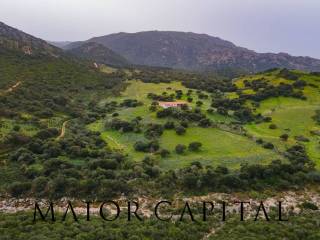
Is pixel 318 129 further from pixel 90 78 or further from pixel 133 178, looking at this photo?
pixel 90 78

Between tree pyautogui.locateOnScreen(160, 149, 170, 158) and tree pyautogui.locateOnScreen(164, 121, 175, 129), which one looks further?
tree pyautogui.locateOnScreen(164, 121, 175, 129)

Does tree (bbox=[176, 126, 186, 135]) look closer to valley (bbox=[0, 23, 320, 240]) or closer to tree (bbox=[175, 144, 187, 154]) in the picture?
valley (bbox=[0, 23, 320, 240])

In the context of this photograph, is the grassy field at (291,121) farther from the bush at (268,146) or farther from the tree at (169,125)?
the tree at (169,125)

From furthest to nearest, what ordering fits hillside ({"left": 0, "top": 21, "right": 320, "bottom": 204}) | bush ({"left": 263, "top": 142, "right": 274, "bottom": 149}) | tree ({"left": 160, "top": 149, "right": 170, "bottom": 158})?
bush ({"left": 263, "top": 142, "right": 274, "bottom": 149}) < tree ({"left": 160, "top": 149, "right": 170, "bottom": 158}) < hillside ({"left": 0, "top": 21, "right": 320, "bottom": 204})

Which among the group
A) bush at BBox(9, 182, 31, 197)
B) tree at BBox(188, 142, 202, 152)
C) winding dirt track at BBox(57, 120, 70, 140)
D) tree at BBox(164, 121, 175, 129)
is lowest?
bush at BBox(9, 182, 31, 197)

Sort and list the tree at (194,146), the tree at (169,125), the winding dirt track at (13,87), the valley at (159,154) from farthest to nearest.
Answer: the winding dirt track at (13,87) < the tree at (169,125) < the tree at (194,146) < the valley at (159,154)

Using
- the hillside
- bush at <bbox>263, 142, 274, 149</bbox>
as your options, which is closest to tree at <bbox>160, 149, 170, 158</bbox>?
the hillside

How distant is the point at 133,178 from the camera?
3925 cm

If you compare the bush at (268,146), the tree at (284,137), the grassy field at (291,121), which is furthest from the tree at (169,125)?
the tree at (284,137)

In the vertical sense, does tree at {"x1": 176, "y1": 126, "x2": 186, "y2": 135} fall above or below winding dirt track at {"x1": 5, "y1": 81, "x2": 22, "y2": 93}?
below

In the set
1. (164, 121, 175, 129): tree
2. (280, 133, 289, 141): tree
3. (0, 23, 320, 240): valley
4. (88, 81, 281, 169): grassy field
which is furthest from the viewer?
(164, 121, 175, 129): tree

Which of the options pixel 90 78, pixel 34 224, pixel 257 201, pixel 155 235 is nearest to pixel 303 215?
pixel 257 201

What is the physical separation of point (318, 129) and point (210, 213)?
35.0 m

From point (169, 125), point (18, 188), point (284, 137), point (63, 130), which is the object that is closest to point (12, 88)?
point (63, 130)
